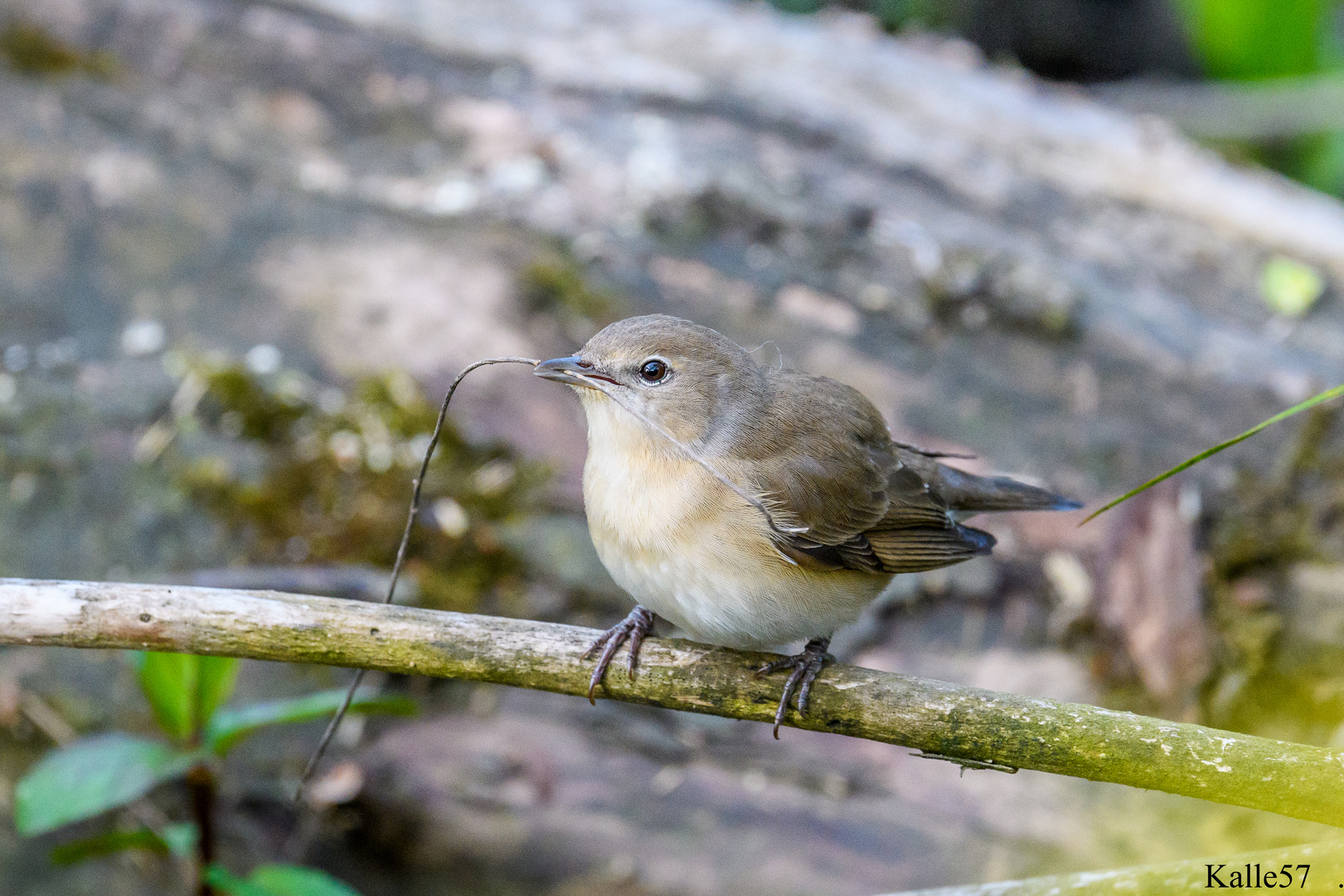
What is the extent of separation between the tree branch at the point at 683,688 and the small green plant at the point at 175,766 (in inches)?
35.0

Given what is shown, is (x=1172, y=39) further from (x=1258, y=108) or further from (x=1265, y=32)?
(x=1258, y=108)

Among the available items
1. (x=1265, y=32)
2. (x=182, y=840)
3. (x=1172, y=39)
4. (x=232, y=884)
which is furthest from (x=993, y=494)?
(x=1172, y=39)

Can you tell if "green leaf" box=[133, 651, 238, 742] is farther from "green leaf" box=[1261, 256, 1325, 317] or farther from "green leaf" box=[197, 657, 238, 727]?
"green leaf" box=[1261, 256, 1325, 317]

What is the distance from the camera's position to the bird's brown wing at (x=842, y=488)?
10.6 feet

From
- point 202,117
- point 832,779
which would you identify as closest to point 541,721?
point 832,779

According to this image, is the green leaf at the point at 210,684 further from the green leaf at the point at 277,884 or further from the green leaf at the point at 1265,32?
the green leaf at the point at 1265,32

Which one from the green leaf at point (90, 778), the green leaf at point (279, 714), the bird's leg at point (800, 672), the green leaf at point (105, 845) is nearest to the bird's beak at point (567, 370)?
the bird's leg at point (800, 672)

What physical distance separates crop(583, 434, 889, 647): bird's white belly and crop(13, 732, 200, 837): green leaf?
5.15ft

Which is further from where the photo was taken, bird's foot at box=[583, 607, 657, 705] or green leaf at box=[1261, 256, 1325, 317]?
green leaf at box=[1261, 256, 1325, 317]

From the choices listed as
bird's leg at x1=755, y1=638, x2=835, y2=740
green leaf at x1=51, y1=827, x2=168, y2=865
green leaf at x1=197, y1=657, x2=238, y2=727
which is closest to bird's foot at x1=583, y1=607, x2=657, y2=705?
bird's leg at x1=755, y1=638, x2=835, y2=740

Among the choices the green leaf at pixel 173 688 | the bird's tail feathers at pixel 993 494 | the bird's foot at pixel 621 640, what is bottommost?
the green leaf at pixel 173 688

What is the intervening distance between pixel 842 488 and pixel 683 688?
0.89m

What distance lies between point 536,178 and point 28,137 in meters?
2.96

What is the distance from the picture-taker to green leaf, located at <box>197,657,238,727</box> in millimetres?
3471
